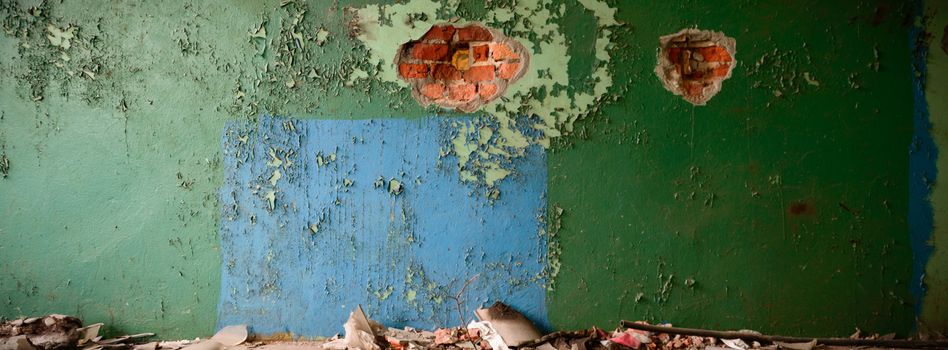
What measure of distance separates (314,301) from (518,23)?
5.52ft

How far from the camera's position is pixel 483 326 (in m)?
2.31

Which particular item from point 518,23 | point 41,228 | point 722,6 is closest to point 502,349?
point 518,23

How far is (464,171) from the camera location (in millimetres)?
2357

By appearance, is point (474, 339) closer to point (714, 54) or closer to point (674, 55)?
point (674, 55)

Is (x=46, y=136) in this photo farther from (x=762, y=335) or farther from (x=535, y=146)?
(x=762, y=335)

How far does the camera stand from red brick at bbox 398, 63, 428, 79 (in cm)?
236

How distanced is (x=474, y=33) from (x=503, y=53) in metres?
0.17

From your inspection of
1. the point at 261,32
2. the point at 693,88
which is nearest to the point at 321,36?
the point at 261,32

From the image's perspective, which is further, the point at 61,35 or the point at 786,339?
the point at 61,35

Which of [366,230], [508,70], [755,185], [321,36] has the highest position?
[321,36]

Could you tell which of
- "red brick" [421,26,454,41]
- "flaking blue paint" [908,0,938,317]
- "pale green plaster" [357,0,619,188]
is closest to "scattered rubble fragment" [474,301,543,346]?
"pale green plaster" [357,0,619,188]

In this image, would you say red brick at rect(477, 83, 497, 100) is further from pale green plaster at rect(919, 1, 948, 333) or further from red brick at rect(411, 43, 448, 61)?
pale green plaster at rect(919, 1, 948, 333)

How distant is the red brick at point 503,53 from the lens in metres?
2.33

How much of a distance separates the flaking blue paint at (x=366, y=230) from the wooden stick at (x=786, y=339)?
525 millimetres
